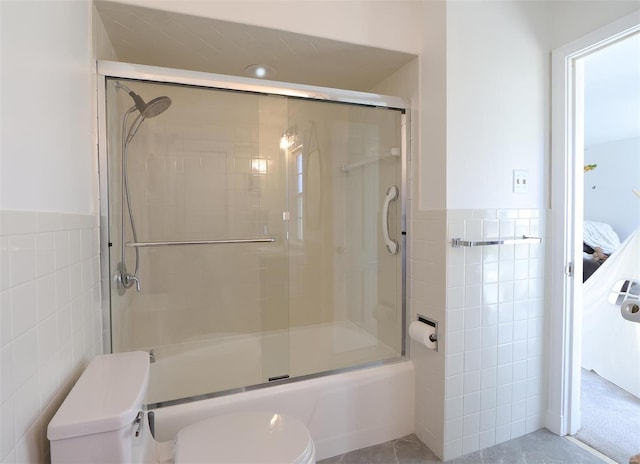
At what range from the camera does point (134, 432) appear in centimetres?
93

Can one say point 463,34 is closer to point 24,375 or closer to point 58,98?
point 58,98

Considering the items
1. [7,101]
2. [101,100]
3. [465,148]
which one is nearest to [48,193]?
[7,101]

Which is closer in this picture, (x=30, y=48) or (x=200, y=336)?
(x=30, y=48)

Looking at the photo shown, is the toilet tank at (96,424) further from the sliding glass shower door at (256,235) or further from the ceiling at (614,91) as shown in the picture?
the ceiling at (614,91)

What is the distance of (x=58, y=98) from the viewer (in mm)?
1043

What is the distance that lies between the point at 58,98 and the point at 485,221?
71.0 inches

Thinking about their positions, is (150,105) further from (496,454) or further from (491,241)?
(496,454)

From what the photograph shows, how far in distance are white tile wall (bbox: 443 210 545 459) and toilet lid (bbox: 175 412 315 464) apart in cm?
89

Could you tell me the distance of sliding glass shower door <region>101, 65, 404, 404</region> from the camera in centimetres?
185

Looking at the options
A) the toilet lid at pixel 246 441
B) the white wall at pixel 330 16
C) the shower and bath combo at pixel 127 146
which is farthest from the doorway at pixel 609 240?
the shower and bath combo at pixel 127 146

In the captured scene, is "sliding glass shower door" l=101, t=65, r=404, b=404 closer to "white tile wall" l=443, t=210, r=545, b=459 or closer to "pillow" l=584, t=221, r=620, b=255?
"white tile wall" l=443, t=210, r=545, b=459

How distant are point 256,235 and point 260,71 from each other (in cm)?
98

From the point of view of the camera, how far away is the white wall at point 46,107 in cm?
76

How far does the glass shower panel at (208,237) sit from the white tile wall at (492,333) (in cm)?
90
